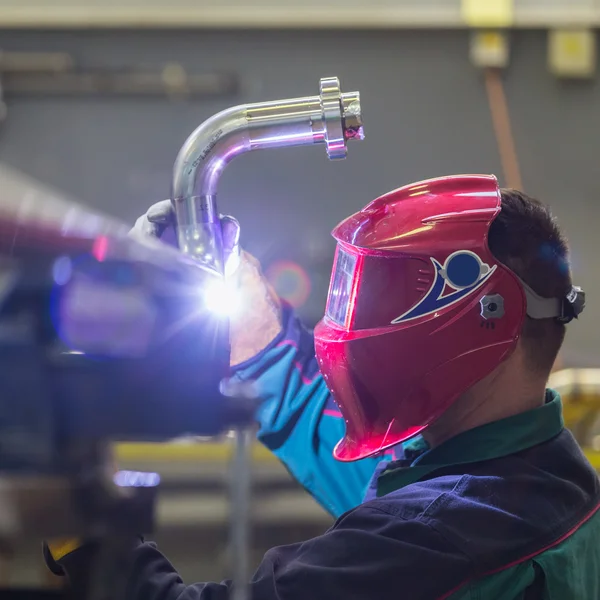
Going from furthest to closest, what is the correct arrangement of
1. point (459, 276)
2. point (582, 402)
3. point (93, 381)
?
1. point (582, 402)
2. point (459, 276)
3. point (93, 381)

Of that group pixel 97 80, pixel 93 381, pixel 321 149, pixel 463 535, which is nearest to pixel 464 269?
pixel 463 535

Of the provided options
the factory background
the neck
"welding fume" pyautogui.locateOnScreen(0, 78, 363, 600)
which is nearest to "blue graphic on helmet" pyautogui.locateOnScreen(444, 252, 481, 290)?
the neck

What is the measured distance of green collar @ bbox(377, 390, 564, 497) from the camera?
818mm

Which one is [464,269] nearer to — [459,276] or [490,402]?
[459,276]

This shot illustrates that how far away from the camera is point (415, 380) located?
0.83 meters

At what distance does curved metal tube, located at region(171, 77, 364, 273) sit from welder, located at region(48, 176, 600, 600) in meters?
0.05

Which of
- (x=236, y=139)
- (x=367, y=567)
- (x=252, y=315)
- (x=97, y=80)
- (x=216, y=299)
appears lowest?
(x=367, y=567)

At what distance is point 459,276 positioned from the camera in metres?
0.81

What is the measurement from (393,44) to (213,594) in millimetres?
1874

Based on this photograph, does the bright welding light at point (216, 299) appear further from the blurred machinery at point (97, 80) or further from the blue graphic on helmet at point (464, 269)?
the blurred machinery at point (97, 80)

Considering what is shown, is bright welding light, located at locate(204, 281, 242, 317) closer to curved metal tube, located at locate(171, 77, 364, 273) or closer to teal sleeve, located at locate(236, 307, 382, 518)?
curved metal tube, located at locate(171, 77, 364, 273)

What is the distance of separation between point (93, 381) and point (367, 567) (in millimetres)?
416

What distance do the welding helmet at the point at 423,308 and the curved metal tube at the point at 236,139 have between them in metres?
0.13

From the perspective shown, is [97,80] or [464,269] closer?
[464,269]
